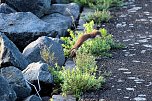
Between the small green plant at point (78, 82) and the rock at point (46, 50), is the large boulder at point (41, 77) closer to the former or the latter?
the small green plant at point (78, 82)

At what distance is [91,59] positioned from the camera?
7.54 metres

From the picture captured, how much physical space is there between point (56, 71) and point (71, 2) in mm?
5038

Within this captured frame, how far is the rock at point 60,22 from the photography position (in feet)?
32.1

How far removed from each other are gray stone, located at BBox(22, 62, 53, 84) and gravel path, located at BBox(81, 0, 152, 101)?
2.42 feet

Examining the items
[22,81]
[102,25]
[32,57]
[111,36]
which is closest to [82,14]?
[102,25]

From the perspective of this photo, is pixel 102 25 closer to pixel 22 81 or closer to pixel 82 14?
pixel 82 14

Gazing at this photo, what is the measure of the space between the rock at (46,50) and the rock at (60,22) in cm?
134

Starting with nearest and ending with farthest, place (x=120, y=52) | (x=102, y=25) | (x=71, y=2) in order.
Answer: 1. (x=120, y=52)
2. (x=102, y=25)
3. (x=71, y=2)

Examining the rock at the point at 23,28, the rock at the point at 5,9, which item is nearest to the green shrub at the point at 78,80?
the rock at the point at 23,28

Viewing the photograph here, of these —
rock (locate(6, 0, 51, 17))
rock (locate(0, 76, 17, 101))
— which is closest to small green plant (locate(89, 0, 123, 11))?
rock (locate(6, 0, 51, 17))

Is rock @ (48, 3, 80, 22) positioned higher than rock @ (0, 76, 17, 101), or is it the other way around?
rock @ (0, 76, 17, 101)

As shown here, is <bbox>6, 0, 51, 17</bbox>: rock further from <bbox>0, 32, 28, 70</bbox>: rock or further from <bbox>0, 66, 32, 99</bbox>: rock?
<bbox>0, 66, 32, 99</bbox>: rock

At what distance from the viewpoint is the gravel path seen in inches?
272

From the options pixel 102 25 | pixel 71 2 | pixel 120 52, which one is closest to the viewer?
pixel 120 52
